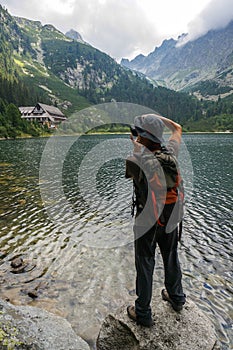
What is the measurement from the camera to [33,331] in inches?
202

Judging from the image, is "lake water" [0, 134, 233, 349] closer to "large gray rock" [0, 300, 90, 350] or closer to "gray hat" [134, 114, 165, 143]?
"large gray rock" [0, 300, 90, 350]

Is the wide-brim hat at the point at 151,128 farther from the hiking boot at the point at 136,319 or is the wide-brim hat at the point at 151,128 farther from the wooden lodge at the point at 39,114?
the wooden lodge at the point at 39,114

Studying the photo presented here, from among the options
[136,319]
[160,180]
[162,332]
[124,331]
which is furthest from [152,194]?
[124,331]

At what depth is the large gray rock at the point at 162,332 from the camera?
213 inches

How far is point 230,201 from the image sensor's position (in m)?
20.1

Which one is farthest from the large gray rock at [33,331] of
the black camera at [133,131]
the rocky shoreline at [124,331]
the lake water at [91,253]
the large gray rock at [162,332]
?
the black camera at [133,131]

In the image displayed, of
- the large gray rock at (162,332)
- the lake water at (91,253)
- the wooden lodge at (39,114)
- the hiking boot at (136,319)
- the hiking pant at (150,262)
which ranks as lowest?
the lake water at (91,253)

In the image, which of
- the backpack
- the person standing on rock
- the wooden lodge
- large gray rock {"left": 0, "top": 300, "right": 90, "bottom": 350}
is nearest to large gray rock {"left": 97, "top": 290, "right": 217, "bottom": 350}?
the person standing on rock

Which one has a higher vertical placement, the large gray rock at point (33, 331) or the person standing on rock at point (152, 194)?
the person standing on rock at point (152, 194)

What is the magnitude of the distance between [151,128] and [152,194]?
1257mm

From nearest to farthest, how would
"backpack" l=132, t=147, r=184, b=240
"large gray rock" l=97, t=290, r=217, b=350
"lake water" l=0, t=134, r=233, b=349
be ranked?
"backpack" l=132, t=147, r=184, b=240 → "large gray rock" l=97, t=290, r=217, b=350 → "lake water" l=0, t=134, r=233, b=349

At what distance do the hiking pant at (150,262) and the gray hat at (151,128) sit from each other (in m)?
1.74

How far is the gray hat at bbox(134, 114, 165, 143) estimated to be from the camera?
4.82 metres

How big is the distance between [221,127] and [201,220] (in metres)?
201
